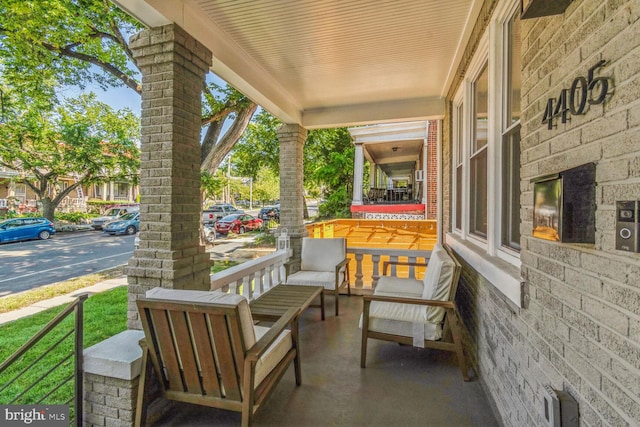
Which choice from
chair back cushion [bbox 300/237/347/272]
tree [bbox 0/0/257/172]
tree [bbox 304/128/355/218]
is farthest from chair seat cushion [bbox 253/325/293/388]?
tree [bbox 304/128/355/218]

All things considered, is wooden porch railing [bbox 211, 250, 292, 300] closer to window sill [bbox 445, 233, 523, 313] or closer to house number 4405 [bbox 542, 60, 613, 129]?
window sill [bbox 445, 233, 523, 313]

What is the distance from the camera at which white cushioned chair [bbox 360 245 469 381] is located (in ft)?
8.52

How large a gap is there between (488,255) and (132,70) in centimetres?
867

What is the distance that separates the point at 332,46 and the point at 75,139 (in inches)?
542

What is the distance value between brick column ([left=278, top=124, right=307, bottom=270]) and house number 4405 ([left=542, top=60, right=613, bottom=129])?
425 centimetres

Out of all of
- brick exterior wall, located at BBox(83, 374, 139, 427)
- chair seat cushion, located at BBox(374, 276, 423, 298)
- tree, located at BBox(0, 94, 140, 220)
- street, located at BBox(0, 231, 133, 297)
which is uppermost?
tree, located at BBox(0, 94, 140, 220)

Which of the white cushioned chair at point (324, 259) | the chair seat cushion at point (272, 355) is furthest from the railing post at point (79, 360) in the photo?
the white cushioned chair at point (324, 259)

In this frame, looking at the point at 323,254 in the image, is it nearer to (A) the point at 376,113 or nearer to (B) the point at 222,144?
(A) the point at 376,113

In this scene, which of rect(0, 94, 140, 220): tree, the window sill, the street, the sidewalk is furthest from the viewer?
rect(0, 94, 140, 220): tree

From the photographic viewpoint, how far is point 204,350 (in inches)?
72.4

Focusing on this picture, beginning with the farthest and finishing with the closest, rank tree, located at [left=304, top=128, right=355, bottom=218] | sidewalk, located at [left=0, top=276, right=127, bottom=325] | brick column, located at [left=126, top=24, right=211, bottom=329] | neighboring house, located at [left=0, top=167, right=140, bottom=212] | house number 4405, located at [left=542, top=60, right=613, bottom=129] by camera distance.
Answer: neighboring house, located at [left=0, top=167, right=140, bottom=212] < tree, located at [left=304, top=128, right=355, bottom=218] < sidewalk, located at [left=0, top=276, right=127, bottom=325] < brick column, located at [left=126, top=24, right=211, bottom=329] < house number 4405, located at [left=542, top=60, right=613, bottom=129]

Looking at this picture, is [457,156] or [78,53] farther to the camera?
[78,53]

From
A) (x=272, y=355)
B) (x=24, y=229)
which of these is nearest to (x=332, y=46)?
(x=272, y=355)

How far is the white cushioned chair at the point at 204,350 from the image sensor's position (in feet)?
5.84
